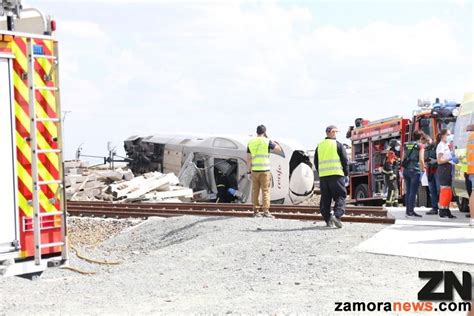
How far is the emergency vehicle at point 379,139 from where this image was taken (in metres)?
19.5

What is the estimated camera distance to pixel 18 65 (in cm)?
702

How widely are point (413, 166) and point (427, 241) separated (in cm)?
386

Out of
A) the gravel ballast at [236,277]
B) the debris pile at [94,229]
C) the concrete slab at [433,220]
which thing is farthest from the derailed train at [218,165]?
the gravel ballast at [236,277]

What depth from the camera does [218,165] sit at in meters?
A: 24.6

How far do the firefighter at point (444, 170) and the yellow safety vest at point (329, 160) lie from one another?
2.83 metres

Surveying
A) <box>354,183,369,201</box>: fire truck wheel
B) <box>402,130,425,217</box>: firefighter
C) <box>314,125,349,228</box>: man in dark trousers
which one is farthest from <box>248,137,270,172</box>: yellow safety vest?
<box>354,183,369,201</box>: fire truck wheel

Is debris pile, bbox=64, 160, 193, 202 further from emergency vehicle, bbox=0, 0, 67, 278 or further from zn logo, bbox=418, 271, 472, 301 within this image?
emergency vehicle, bbox=0, 0, 67, 278

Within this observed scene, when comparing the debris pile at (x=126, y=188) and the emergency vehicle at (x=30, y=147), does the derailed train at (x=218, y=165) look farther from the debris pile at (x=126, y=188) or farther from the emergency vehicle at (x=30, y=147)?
the emergency vehicle at (x=30, y=147)

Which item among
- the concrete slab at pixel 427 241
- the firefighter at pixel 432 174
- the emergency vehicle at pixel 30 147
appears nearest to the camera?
the emergency vehicle at pixel 30 147

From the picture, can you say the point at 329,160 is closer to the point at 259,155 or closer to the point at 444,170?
the point at 259,155

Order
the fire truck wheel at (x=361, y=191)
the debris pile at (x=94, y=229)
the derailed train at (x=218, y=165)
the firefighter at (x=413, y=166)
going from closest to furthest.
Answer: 1. the firefighter at (x=413, y=166)
2. the debris pile at (x=94, y=229)
3. the derailed train at (x=218, y=165)
4. the fire truck wheel at (x=361, y=191)

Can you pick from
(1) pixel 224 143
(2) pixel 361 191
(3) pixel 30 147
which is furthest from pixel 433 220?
(1) pixel 224 143

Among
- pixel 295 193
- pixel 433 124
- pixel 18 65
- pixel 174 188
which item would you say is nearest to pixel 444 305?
pixel 18 65

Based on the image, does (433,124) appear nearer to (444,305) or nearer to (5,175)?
(444,305)
